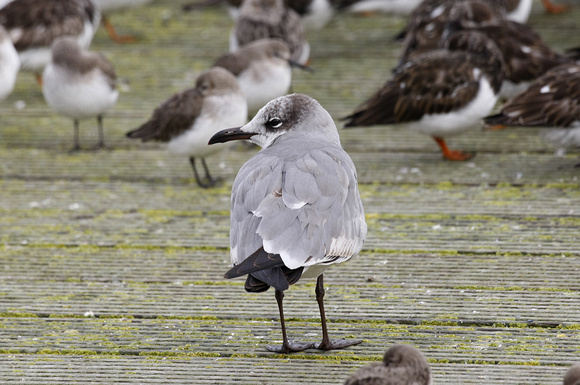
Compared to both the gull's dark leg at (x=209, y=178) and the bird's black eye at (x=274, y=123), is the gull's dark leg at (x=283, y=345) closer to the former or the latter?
the bird's black eye at (x=274, y=123)

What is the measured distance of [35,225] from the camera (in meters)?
5.12

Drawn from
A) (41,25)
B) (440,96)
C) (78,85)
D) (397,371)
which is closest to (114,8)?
(41,25)

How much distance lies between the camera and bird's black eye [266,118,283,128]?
4.07 meters

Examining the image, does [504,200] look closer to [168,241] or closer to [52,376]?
[168,241]

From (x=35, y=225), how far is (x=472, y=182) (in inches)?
102

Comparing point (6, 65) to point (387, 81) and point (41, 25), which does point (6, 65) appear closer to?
point (41, 25)

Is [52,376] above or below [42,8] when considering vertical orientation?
above

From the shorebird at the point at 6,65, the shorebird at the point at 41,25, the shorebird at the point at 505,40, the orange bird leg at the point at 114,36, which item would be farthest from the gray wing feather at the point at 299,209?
the orange bird leg at the point at 114,36

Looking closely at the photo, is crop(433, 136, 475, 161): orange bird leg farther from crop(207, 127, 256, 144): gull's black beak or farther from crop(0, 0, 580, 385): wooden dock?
crop(207, 127, 256, 144): gull's black beak

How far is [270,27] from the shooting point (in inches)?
302

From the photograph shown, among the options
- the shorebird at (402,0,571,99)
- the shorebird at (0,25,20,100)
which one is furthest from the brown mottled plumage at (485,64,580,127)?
the shorebird at (0,25,20,100)

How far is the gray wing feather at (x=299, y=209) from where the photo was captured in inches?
131

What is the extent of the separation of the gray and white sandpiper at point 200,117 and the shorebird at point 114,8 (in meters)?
3.01

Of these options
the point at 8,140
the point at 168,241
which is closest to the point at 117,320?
the point at 168,241
